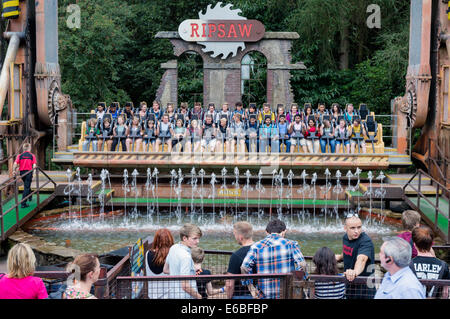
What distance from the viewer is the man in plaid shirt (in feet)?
19.1

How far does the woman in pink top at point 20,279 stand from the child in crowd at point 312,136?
12.3 metres

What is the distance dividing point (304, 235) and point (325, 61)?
63.9ft

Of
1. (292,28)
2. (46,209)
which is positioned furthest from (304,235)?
(292,28)

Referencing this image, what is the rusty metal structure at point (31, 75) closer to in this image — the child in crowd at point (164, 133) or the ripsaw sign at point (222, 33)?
the child in crowd at point (164, 133)

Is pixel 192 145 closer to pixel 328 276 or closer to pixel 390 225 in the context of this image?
pixel 390 225

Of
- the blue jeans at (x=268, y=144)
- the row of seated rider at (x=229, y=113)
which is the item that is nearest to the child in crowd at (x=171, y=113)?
the row of seated rider at (x=229, y=113)

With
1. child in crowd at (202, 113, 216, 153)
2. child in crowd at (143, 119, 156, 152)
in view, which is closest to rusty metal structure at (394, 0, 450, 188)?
child in crowd at (202, 113, 216, 153)

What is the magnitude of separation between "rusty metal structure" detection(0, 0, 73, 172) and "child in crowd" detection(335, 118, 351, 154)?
748 centimetres

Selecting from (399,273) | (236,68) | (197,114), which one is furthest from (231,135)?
(399,273)

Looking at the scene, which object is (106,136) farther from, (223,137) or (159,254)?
(159,254)

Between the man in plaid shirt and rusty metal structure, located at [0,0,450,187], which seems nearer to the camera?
the man in plaid shirt

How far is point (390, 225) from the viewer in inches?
561

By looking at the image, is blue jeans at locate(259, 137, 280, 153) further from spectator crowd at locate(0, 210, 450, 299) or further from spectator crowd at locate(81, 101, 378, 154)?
spectator crowd at locate(0, 210, 450, 299)

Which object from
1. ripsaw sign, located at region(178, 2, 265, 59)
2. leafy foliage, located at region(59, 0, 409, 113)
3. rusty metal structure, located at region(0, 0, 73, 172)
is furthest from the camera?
leafy foliage, located at region(59, 0, 409, 113)
